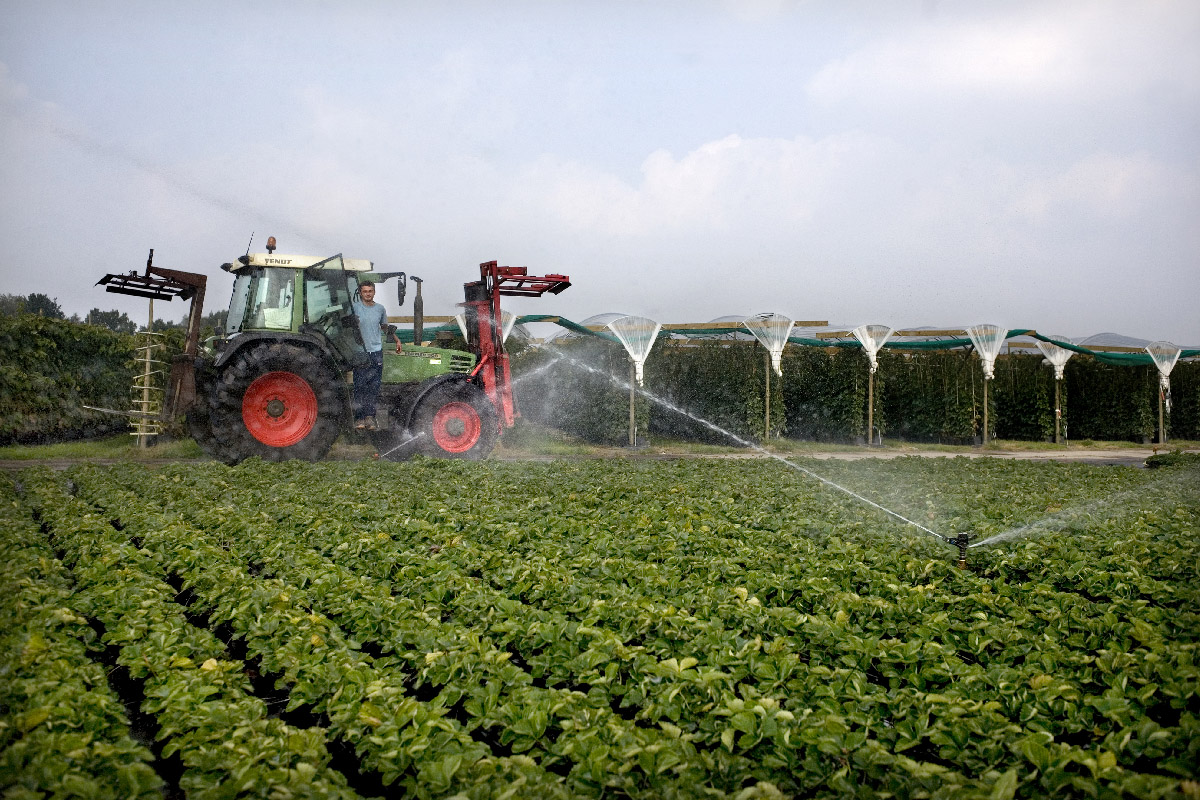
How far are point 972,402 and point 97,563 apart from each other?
1738cm

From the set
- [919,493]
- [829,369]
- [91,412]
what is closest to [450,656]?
[919,493]

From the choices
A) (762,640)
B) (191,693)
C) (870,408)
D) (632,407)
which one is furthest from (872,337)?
(191,693)

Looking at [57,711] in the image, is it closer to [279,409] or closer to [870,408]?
[279,409]

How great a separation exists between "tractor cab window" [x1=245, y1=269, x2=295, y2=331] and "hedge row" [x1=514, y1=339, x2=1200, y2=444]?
603 cm

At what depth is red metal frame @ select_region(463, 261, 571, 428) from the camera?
11.4 metres

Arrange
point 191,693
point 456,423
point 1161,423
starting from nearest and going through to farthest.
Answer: point 191,693 → point 456,423 → point 1161,423

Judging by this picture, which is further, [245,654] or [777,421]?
[777,421]

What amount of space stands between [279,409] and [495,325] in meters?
3.26

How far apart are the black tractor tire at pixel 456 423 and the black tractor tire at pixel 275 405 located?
119 centimetres

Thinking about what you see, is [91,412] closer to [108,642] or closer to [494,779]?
[108,642]

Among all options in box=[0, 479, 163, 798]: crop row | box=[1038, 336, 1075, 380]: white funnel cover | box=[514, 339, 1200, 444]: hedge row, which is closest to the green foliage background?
box=[514, 339, 1200, 444]: hedge row

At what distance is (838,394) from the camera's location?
57.6 feet

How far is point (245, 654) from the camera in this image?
3.79 m

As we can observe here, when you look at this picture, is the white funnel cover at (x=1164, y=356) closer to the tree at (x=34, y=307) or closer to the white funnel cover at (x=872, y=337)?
the white funnel cover at (x=872, y=337)
